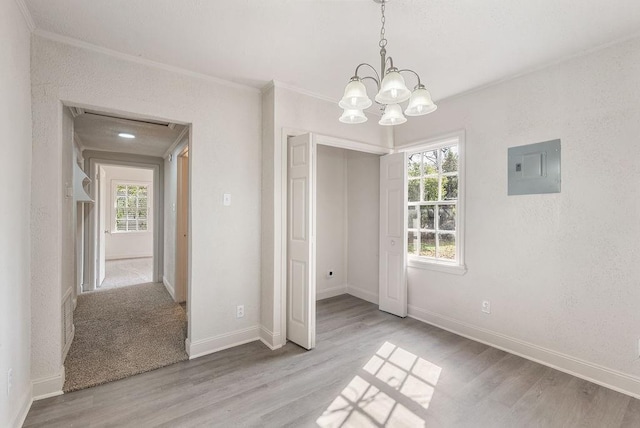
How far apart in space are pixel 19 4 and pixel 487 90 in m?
3.81

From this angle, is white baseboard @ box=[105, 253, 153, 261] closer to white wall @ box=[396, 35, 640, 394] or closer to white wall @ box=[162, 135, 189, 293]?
white wall @ box=[162, 135, 189, 293]

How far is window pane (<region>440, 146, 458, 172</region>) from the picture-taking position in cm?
343

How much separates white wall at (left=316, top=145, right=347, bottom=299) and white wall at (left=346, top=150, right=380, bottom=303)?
0.10 metres

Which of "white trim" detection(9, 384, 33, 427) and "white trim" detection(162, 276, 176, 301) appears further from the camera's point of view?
"white trim" detection(162, 276, 176, 301)

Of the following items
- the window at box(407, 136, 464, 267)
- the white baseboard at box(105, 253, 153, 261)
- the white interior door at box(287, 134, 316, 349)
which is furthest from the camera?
the white baseboard at box(105, 253, 153, 261)

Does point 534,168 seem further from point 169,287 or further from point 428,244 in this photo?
point 169,287

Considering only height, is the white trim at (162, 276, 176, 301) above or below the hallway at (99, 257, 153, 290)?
above

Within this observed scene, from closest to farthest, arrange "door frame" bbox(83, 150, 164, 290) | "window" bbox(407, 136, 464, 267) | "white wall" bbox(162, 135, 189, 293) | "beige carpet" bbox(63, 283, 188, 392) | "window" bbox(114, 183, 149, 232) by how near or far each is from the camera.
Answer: "beige carpet" bbox(63, 283, 188, 392)
"window" bbox(407, 136, 464, 267)
"white wall" bbox(162, 135, 189, 293)
"door frame" bbox(83, 150, 164, 290)
"window" bbox(114, 183, 149, 232)

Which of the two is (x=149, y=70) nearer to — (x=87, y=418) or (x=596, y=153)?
(x=87, y=418)

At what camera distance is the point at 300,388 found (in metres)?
2.21

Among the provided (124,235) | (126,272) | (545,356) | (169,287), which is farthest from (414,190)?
(124,235)

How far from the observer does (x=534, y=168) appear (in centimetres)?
262

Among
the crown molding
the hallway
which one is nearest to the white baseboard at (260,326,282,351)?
the crown molding

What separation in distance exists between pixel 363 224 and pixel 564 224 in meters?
2.48
